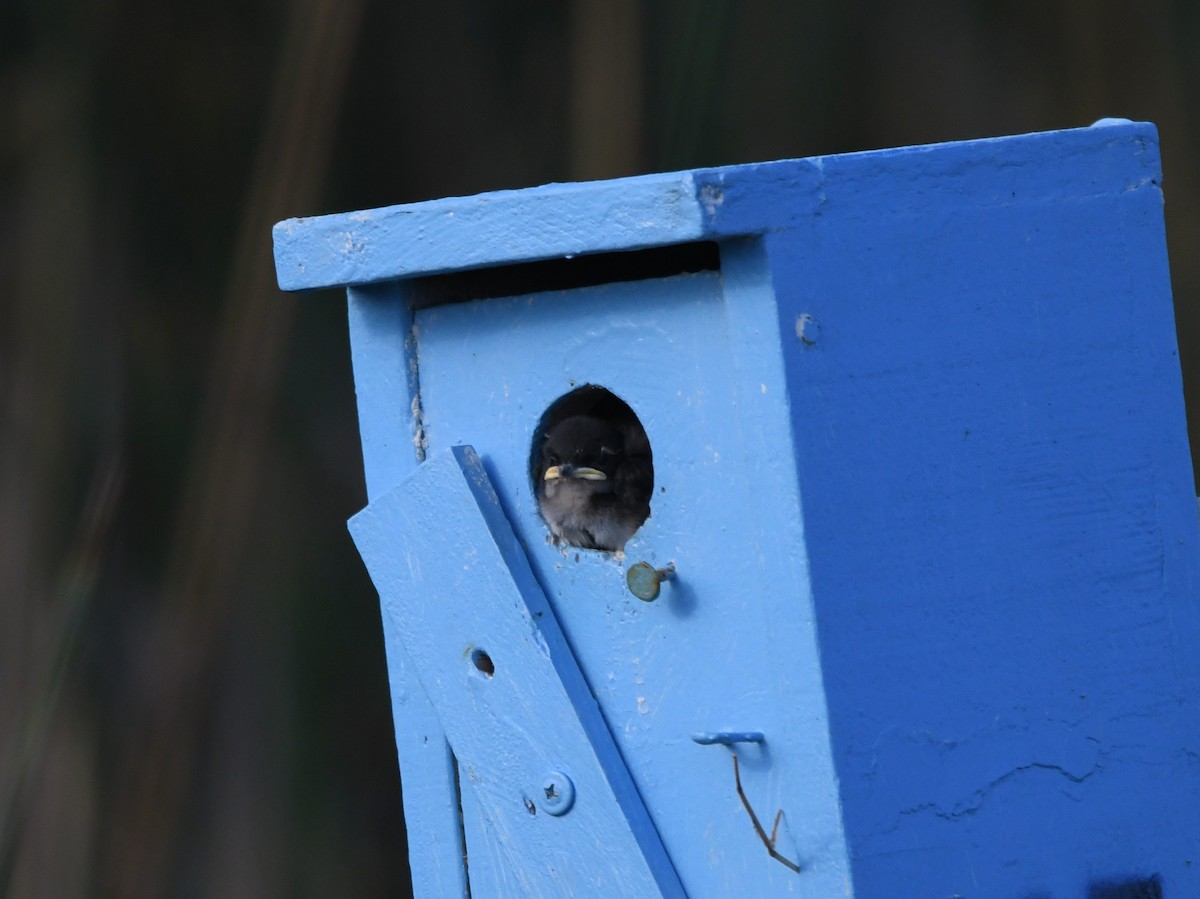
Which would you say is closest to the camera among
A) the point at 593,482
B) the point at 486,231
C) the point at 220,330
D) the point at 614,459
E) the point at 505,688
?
the point at 486,231

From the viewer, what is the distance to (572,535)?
2145 mm

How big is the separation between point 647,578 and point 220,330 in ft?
5.52

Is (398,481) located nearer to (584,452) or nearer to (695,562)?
(584,452)

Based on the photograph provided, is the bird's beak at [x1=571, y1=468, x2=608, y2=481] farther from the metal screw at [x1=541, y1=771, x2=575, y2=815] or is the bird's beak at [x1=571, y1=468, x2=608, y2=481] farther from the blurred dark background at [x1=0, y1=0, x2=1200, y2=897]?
the blurred dark background at [x1=0, y1=0, x2=1200, y2=897]

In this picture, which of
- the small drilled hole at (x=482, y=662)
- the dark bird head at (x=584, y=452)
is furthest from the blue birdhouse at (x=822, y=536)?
the dark bird head at (x=584, y=452)

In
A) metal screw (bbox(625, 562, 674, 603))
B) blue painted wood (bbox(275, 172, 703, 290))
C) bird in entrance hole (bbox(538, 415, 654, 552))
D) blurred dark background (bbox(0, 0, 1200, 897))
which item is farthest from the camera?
blurred dark background (bbox(0, 0, 1200, 897))

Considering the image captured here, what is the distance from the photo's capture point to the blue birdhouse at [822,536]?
1767 millimetres

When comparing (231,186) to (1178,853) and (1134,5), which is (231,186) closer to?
(1134,5)

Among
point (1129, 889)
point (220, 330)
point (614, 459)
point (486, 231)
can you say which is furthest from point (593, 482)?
point (220, 330)

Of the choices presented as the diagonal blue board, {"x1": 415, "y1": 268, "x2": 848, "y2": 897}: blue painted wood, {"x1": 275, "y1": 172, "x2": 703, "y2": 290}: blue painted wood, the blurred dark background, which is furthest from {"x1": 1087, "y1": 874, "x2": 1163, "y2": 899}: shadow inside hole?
the blurred dark background

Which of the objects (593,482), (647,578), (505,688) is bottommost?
(505,688)

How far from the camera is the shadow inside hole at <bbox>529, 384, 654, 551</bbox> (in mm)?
2068

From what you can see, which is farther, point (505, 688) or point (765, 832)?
point (505, 688)

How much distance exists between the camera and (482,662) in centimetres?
202
